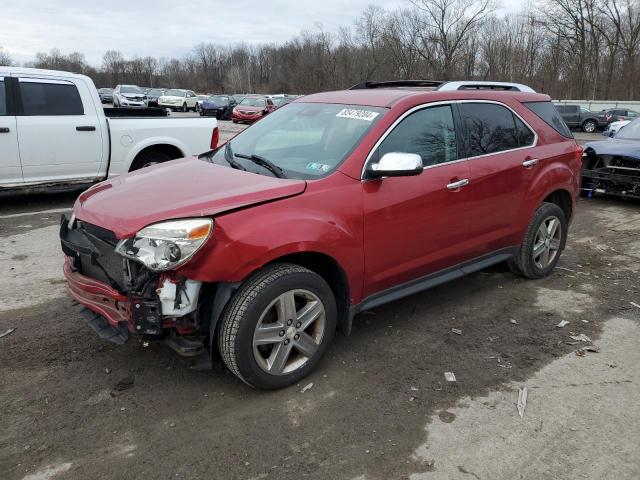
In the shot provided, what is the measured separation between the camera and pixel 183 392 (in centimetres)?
327

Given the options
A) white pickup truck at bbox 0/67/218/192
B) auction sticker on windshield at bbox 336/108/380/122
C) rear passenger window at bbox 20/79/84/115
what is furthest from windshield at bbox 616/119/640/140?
rear passenger window at bbox 20/79/84/115

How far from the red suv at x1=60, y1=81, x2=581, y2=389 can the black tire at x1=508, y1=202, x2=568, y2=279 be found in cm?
14

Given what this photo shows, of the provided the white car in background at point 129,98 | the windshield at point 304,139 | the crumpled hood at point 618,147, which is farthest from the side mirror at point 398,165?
the white car in background at point 129,98

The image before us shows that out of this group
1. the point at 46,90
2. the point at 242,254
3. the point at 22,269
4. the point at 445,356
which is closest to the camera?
the point at 242,254

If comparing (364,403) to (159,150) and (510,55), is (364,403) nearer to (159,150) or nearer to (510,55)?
(159,150)

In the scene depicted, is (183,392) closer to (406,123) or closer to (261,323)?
(261,323)

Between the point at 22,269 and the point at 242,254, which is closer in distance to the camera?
the point at 242,254

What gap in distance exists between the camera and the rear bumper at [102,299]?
2982mm

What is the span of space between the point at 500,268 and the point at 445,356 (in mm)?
2179

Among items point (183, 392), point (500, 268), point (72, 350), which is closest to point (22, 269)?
point (72, 350)

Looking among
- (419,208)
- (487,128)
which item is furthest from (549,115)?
(419,208)

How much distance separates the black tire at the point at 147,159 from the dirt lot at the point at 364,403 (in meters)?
3.91

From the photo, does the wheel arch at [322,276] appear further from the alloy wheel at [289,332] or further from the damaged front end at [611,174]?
the damaged front end at [611,174]

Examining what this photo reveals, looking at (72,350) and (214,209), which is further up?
(214,209)
